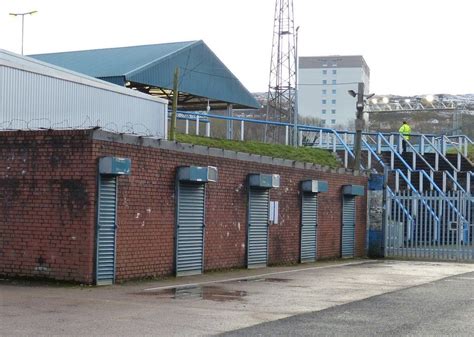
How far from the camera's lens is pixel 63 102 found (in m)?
20.5

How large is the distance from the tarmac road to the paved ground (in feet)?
0.05

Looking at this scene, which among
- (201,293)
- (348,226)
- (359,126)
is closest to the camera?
(201,293)

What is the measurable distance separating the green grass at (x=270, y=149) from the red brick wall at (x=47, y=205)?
10.4 metres

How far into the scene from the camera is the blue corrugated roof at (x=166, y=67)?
3127 cm

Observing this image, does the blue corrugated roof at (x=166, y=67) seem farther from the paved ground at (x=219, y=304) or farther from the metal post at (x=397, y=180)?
the paved ground at (x=219, y=304)

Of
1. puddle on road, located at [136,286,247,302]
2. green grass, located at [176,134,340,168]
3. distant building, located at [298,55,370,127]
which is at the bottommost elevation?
puddle on road, located at [136,286,247,302]

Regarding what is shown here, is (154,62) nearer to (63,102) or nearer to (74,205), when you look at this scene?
(63,102)

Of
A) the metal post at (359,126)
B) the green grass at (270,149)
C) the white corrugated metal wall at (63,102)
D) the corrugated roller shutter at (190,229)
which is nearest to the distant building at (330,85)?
the green grass at (270,149)

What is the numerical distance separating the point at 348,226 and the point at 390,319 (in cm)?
1413

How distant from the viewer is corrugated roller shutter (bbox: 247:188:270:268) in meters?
19.0

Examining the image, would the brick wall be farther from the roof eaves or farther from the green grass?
the roof eaves

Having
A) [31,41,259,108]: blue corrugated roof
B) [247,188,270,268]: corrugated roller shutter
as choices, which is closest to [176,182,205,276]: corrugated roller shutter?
[247,188,270,268]: corrugated roller shutter

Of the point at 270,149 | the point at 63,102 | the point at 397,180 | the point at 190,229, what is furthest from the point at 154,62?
the point at 190,229

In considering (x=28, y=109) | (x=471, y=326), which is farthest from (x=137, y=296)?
(x=28, y=109)
